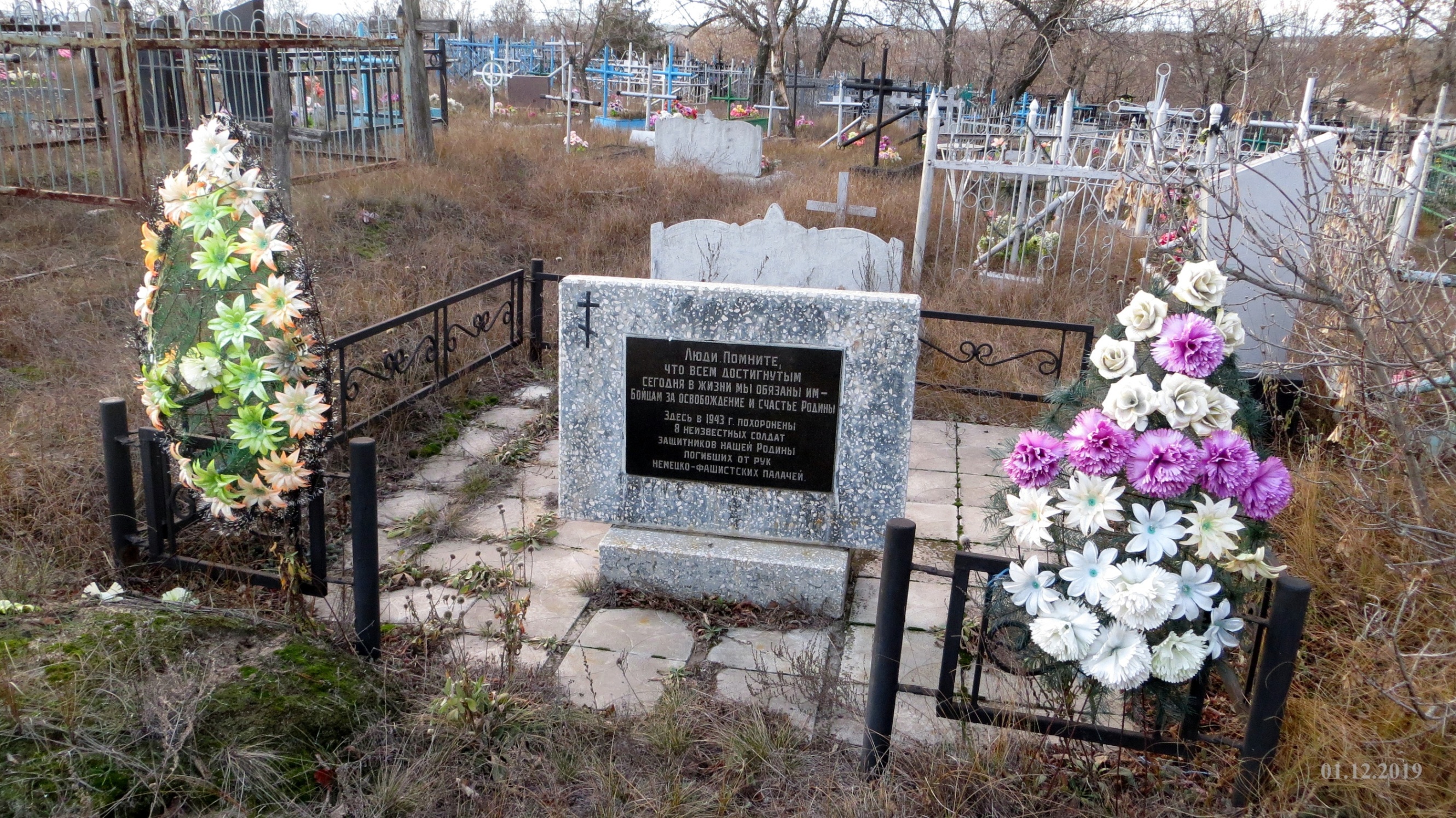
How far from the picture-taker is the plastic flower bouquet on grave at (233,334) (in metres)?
3.69

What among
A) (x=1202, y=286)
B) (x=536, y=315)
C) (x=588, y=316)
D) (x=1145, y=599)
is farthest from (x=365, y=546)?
(x=536, y=315)

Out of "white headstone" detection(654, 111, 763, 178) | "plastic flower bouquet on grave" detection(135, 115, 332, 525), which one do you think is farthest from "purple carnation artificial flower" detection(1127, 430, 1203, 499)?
"white headstone" detection(654, 111, 763, 178)

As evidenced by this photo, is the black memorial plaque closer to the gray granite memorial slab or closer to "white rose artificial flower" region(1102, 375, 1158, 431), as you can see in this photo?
the gray granite memorial slab

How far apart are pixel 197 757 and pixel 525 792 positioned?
0.84 metres

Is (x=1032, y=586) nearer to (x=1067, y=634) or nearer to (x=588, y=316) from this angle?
(x=1067, y=634)

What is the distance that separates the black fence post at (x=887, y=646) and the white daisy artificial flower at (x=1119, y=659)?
52cm

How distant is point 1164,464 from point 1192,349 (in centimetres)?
34

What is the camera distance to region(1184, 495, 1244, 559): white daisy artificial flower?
2.78 meters

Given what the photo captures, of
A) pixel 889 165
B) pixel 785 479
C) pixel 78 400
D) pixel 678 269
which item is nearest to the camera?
pixel 785 479

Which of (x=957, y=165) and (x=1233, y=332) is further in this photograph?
(x=957, y=165)

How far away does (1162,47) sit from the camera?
2589cm

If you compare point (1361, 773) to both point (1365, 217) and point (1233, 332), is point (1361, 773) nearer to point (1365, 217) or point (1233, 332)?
point (1233, 332)

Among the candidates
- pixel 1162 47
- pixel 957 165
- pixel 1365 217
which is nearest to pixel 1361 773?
pixel 1365 217

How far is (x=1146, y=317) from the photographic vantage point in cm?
297
